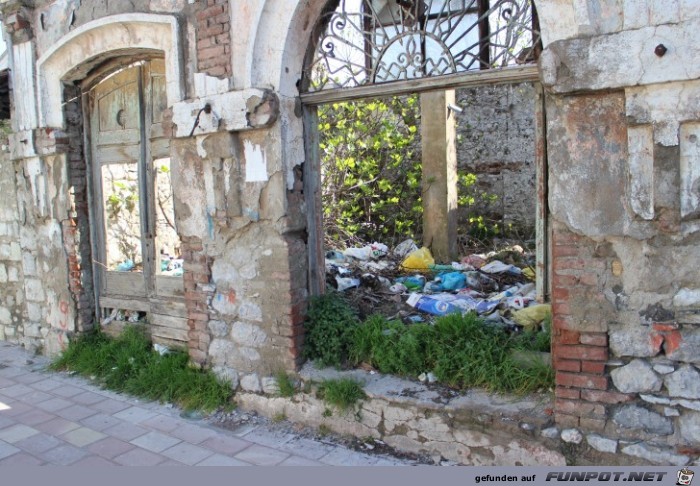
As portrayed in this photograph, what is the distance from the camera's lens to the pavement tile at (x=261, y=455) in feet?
12.0

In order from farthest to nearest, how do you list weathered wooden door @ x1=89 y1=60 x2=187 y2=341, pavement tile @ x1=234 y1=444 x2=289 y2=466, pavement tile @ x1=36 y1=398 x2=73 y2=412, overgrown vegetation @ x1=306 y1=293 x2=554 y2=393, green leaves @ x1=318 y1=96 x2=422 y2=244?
green leaves @ x1=318 y1=96 x2=422 y2=244, weathered wooden door @ x1=89 y1=60 x2=187 y2=341, pavement tile @ x1=36 y1=398 x2=73 y2=412, pavement tile @ x1=234 y1=444 x2=289 y2=466, overgrown vegetation @ x1=306 y1=293 x2=554 y2=393

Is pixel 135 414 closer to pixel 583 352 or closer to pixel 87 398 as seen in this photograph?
pixel 87 398

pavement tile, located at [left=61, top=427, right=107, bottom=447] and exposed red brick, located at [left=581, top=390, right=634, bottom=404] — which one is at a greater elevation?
exposed red brick, located at [left=581, top=390, right=634, bottom=404]

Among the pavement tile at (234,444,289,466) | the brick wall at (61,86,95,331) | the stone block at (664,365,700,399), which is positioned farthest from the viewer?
the brick wall at (61,86,95,331)

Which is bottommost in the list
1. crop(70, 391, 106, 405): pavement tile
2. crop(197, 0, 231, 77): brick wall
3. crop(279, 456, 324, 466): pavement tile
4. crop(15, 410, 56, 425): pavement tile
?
crop(279, 456, 324, 466): pavement tile

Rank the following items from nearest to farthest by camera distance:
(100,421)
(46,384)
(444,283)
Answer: (100,421) → (46,384) → (444,283)

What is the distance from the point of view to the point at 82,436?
13.7 feet

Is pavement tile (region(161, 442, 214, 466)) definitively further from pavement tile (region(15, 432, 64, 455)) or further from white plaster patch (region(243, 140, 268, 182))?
white plaster patch (region(243, 140, 268, 182))

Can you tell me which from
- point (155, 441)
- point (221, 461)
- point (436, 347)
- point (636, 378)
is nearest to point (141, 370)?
point (155, 441)

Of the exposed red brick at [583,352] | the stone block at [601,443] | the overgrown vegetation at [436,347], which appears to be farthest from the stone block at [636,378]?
the overgrown vegetation at [436,347]

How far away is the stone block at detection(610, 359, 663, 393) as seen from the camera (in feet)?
9.88

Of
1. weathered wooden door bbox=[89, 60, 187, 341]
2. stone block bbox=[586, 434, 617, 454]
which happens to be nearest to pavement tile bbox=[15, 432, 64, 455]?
weathered wooden door bbox=[89, 60, 187, 341]

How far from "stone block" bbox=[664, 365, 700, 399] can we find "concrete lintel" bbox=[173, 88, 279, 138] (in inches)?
116

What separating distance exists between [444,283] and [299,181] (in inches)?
80.7
